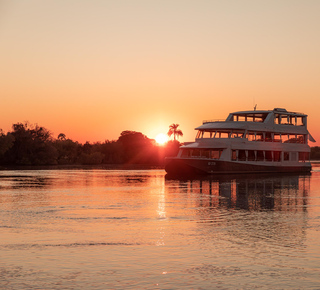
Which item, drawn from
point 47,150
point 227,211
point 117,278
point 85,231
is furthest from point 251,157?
point 47,150

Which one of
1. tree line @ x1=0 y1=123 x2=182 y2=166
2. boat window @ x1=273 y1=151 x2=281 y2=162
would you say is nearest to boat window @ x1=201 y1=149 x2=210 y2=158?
boat window @ x1=273 y1=151 x2=281 y2=162

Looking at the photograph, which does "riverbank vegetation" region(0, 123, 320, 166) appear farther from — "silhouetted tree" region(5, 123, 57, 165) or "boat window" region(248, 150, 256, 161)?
"boat window" region(248, 150, 256, 161)

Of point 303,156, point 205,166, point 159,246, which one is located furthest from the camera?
point 303,156

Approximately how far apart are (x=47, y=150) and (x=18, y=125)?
30.7 ft

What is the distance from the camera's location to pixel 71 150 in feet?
517

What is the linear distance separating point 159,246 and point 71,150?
143953 millimetres

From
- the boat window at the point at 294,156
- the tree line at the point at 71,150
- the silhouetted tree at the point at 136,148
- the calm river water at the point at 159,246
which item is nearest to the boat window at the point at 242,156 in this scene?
the boat window at the point at 294,156

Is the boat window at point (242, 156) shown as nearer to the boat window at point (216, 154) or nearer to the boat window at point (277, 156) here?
the boat window at point (216, 154)

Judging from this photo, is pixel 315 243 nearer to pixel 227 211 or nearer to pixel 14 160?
pixel 227 211

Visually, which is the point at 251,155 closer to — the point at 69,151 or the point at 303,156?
the point at 303,156

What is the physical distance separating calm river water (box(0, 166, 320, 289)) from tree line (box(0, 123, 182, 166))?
98.0m

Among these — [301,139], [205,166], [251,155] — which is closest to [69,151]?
[301,139]

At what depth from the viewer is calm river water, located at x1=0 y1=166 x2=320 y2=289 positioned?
12117mm

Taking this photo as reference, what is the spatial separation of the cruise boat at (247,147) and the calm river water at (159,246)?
37770 mm
